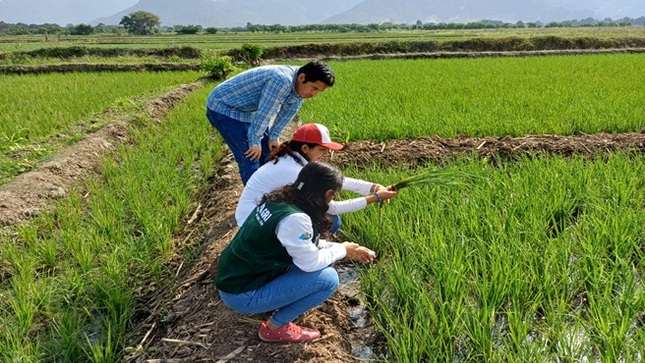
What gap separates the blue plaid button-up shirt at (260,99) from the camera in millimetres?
2859

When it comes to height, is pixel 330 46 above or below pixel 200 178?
above

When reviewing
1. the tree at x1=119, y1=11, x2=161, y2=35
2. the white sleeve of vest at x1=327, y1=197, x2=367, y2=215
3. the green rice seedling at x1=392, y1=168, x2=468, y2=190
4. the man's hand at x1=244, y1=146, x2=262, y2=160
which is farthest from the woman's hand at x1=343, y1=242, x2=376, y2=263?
the tree at x1=119, y1=11, x2=161, y2=35

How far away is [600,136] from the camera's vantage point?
468 centimetres

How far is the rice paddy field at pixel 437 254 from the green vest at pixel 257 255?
50cm

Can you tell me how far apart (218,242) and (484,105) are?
4.75m

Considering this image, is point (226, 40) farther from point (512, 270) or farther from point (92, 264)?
point (512, 270)

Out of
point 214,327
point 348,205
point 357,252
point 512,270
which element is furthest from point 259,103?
point 512,270

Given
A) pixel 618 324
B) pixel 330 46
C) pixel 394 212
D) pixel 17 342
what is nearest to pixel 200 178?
pixel 394 212

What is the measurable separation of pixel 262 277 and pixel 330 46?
70.4 feet

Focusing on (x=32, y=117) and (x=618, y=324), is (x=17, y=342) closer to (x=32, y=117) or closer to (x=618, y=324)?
(x=618, y=324)

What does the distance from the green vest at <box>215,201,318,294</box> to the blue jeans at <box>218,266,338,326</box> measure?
31 millimetres

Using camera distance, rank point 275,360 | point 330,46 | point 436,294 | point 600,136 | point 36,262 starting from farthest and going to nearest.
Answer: point 330,46, point 600,136, point 36,262, point 436,294, point 275,360

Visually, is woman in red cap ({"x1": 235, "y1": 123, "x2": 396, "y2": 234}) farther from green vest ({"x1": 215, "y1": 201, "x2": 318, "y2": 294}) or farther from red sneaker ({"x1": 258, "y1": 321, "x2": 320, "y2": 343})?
red sneaker ({"x1": 258, "y1": 321, "x2": 320, "y2": 343})

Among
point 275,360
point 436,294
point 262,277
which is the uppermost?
point 262,277
